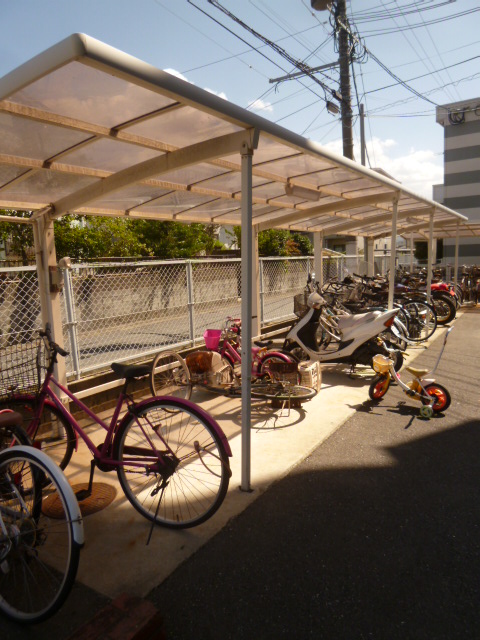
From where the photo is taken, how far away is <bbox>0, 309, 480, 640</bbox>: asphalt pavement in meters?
1.96

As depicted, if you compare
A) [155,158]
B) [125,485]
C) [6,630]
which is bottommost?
[6,630]

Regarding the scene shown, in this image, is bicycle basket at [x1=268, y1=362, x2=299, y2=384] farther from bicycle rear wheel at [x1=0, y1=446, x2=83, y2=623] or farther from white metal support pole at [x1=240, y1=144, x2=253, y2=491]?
bicycle rear wheel at [x1=0, y1=446, x2=83, y2=623]

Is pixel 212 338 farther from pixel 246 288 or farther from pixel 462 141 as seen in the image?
pixel 462 141

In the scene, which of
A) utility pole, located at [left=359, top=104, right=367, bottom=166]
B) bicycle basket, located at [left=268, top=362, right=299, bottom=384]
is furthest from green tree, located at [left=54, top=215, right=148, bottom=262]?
utility pole, located at [left=359, top=104, right=367, bottom=166]

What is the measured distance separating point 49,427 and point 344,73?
11.7 metres

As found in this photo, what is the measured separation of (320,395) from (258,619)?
3.35 meters

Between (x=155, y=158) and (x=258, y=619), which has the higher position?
(x=155, y=158)

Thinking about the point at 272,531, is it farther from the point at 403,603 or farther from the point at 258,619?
the point at 403,603

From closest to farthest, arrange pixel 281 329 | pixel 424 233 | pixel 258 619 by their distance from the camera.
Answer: pixel 258 619 → pixel 281 329 → pixel 424 233

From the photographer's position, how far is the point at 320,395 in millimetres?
5188

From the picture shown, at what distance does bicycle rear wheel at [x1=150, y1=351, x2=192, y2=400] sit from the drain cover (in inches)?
69.4

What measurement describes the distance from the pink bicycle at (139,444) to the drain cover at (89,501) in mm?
76

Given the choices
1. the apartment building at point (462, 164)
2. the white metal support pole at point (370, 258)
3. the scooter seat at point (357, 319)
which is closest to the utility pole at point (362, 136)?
the white metal support pole at point (370, 258)

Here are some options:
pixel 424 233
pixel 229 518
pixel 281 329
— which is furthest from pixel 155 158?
pixel 424 233
